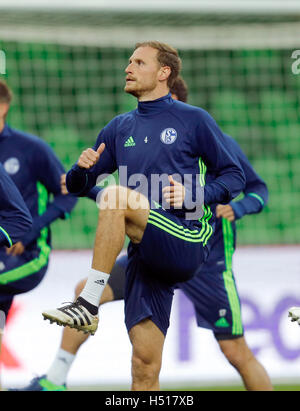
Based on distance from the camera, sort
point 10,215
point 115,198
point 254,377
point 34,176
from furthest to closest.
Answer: point 34,176
point 254,377
point 10,215
point 115,198

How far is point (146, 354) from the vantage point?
454 centimetres

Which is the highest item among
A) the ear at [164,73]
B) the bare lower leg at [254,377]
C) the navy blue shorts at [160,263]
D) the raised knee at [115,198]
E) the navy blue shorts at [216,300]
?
the ear at [164,73]

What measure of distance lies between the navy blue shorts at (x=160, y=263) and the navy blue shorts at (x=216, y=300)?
3.76 ft

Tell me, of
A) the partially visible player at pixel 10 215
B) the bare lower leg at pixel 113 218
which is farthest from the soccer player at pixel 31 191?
the bare lower leg at pixel 113 218

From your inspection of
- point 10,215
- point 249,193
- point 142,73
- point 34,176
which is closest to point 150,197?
point 142,73

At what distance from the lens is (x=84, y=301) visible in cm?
425

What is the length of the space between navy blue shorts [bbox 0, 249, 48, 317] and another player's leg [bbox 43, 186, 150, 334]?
1702 millimetres

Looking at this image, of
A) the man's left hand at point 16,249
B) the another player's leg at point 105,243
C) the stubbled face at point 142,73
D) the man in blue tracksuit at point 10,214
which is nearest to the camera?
the another player's leg at point 105,243

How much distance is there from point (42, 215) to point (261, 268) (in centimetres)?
219

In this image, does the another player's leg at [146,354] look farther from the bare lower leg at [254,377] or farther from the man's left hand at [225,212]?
the man's left hand at [225,212]

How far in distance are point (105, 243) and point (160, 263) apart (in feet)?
1.13

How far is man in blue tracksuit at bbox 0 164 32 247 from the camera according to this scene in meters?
5.04

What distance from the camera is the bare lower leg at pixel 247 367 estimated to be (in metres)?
5.66

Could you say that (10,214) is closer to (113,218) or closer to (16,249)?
(16,249)
